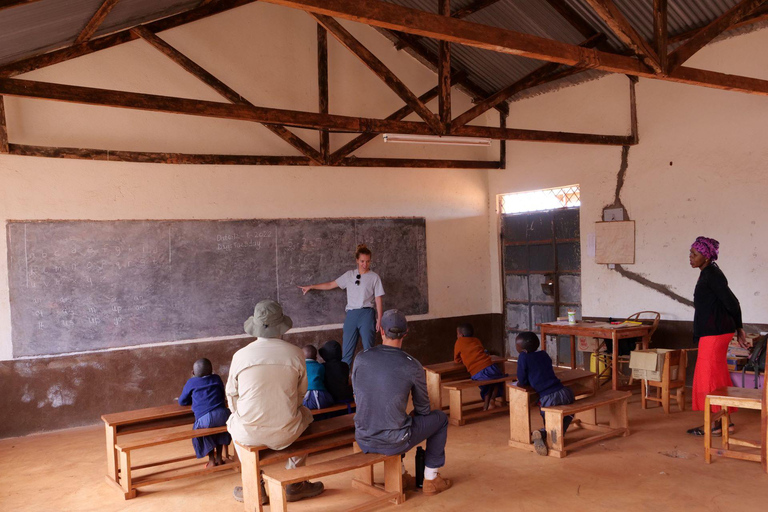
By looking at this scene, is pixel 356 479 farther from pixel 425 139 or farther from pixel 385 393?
pixel 425 139

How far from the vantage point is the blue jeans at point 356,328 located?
690cm

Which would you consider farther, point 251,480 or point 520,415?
point 520,415

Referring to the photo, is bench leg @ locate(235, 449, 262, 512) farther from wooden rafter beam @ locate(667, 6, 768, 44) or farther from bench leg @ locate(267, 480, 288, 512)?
wooden rafter beam @ locate(667, 6, 768, 44)

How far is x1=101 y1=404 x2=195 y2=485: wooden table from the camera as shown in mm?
4414

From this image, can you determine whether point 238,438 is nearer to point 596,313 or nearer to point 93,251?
point 93,251

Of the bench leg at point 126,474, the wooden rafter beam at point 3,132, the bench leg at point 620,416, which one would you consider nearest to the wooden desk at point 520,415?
the bench leg at point 620,416

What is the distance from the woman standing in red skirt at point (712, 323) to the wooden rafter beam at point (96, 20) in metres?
4.82

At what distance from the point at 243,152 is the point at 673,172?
4.65m

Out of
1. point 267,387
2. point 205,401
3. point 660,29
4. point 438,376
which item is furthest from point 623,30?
point 205,401

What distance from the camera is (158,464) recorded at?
4590 mm

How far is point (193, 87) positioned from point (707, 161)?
5.39 m

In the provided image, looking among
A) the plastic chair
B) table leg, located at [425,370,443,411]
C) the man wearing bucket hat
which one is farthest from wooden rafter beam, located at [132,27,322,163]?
the plastic chair

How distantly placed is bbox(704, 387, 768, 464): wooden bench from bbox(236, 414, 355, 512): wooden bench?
243 cm

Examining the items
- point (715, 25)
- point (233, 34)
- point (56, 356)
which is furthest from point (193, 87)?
point (715, 25)
